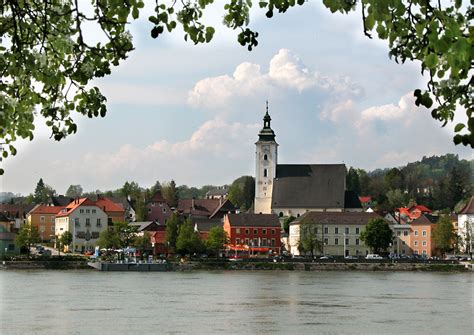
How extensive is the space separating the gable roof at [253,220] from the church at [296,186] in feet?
41.7

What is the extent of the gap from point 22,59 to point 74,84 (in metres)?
0.53

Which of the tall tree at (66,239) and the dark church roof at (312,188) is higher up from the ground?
the dark church roof at (312,188)

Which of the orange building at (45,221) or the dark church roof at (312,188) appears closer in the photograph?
the orange building at (45,221)

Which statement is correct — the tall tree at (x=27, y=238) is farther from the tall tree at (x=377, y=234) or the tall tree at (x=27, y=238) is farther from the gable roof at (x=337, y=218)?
the tall tree at (x=377, y=234)

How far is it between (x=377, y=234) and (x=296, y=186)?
68.6 feet

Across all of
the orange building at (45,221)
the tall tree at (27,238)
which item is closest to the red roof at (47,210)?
the orange building at (45,221)

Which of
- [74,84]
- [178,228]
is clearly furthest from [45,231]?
[74,84]

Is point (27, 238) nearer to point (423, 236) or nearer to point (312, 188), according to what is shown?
point (312, 188)

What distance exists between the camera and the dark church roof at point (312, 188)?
120 meters

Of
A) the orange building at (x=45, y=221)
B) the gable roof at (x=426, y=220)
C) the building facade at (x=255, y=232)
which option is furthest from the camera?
the orange building at (x=45, y=221)

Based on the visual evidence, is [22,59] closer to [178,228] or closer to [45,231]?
[178,228]

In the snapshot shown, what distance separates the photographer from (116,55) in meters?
6.88

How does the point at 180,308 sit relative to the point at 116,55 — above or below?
below

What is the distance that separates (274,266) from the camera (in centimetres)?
8750
